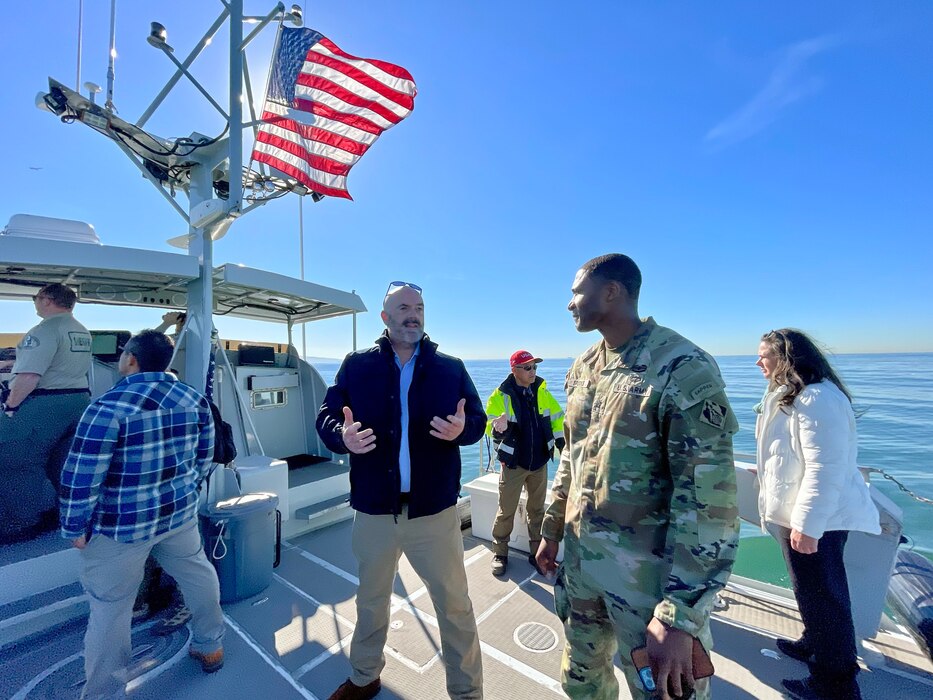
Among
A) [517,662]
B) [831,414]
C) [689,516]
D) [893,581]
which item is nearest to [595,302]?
[689,516]

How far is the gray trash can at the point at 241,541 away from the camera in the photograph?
8.93 ft

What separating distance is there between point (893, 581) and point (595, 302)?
3.27 meters

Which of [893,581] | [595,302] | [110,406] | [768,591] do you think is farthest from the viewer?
[768,591]

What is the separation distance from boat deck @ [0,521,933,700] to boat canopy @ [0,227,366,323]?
232 cm

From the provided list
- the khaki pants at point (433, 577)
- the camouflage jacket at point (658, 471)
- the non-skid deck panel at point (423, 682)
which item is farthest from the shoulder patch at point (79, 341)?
the camouflage jacket at point (658, 471)

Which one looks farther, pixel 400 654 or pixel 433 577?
pixel 400 654

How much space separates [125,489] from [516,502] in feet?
8.76

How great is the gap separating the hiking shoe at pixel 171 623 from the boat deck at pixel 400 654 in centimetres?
5

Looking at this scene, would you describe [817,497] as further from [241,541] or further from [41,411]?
[41,411]

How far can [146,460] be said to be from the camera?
70.7 inches

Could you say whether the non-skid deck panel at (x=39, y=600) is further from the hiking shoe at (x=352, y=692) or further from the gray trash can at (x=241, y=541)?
the hiking shoe at (x=352, y=692)

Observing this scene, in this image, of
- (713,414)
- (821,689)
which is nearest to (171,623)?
(713,414)

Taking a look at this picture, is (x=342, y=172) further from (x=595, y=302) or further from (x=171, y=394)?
(x=595, y=302)

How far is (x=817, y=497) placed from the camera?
181 cm
